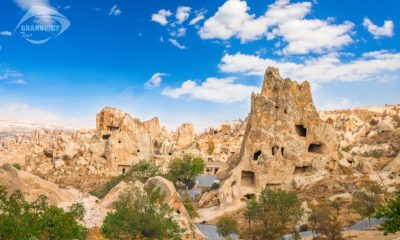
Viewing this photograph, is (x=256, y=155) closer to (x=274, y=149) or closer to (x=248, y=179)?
(x=274, y=149)

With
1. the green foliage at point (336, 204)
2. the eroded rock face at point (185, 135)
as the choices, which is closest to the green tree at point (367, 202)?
the green foliage at point (336, 204)

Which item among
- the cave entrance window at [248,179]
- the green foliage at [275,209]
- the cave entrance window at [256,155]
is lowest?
the green foliage at [275,209]

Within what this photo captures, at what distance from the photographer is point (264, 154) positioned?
173 ft

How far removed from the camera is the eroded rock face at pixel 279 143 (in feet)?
173

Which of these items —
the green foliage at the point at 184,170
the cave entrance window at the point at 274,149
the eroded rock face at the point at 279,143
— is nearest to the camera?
the eroded rock face at the point at 279,143

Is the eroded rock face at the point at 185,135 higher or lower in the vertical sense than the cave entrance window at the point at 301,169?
higher

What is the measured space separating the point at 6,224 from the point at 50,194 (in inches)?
698

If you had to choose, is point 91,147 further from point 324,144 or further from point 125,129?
point 324,144

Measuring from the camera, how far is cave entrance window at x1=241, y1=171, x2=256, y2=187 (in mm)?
53188

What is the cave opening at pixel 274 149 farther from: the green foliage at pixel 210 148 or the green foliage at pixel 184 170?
the green foliage at pixel 210 148

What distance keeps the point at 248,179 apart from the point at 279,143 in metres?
5.67

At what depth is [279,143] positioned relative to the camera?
53469mm

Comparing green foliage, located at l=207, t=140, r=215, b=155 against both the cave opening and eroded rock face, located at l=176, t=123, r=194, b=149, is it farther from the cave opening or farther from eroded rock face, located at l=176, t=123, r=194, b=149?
the cave opening

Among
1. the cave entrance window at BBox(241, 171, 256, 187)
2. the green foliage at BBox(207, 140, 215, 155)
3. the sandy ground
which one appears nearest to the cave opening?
the cave entrance window at BBox(241, 171, 256, 187)
